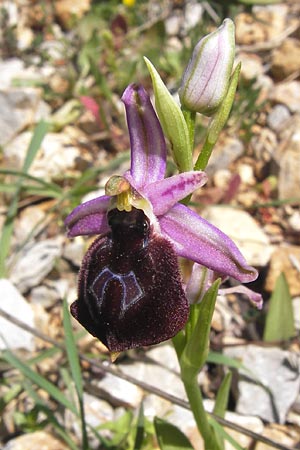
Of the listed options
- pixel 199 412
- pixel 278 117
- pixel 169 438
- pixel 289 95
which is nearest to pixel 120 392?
pixel 169 438

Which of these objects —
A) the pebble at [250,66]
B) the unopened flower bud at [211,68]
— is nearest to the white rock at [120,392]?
the unopened flower bud at [211,68]

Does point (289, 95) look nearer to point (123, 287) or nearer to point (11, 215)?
point (11, 215)

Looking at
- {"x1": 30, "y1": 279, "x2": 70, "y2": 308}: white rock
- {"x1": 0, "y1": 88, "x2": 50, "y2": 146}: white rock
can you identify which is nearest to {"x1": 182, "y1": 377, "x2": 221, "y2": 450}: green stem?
{"x1": 30, "y1": 279, "x2": 70, "y2": 308}: white rock

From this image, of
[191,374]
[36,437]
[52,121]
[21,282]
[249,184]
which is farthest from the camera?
[52,121]

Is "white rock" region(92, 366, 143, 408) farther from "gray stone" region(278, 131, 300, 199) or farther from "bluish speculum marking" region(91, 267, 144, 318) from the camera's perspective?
"gray stone" region(278, 131, 300, 199)

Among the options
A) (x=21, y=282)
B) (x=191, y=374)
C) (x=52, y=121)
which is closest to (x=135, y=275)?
(x=191, y=374)

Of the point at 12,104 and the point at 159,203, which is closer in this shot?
the point at 159,203

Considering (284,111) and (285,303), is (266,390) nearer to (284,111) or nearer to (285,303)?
(285,303)
